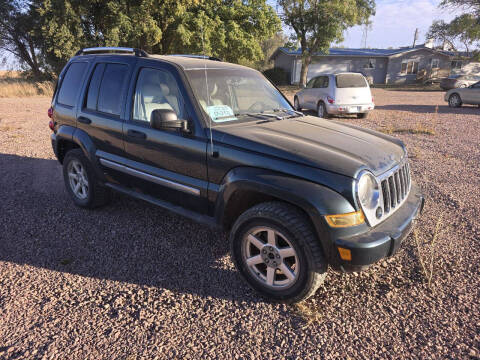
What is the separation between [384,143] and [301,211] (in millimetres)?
1354

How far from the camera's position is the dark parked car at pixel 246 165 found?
8.39ft

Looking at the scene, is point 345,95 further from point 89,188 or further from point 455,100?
point 89,188

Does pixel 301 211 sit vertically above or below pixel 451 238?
above

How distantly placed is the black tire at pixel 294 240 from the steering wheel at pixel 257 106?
138 centimetres

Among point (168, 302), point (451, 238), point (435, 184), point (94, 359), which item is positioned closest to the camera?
point (94, 359)

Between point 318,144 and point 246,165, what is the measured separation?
0.65m

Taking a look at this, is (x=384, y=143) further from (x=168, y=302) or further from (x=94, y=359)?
(x=94, y=359)

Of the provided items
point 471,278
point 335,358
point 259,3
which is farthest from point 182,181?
point 259,3

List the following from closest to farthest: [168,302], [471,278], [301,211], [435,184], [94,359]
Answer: [94,359]
[301,211]
[168,302]
[471,278]
[435,184]

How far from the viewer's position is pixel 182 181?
3361 mm

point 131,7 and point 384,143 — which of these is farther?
point 131,7

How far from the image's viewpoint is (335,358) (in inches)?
93.3

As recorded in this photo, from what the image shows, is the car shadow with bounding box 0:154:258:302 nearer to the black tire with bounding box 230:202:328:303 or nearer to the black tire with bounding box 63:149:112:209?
the black tire with bounding box 63:149:112:209

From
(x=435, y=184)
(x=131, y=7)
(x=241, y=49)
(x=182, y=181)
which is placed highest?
(x=131, y=7)
